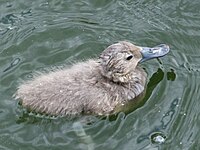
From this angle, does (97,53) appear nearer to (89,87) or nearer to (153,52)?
(153,52)

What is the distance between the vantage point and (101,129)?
495cm

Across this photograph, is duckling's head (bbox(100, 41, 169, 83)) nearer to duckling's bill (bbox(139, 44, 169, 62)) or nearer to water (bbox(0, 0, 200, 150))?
duckling's bill (bbox(139, 44, 169, 62))

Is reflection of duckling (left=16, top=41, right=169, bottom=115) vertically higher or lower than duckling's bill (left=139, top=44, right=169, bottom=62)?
lower

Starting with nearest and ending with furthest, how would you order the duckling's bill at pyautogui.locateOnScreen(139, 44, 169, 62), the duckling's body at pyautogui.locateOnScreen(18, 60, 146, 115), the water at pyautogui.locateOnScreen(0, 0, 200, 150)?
the duckling's body at pyautogui.locateOnScreen(18, 60, 146, 115) < the water at pyautogui.locateOnScreen(0, 0, 200, 150) < the duckling's bill at pyautogui.locateOnScreen(139, 44, 169, 62)

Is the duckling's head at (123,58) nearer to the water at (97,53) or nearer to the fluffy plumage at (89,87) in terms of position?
the fluffy plumage at (89,87)

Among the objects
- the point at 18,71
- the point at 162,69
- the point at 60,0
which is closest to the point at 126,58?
the point at 162,69

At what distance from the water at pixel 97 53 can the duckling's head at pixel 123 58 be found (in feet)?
0.91

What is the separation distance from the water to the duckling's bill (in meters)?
0.23

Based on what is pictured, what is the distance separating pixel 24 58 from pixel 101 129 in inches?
40.9

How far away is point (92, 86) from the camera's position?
4.89 m

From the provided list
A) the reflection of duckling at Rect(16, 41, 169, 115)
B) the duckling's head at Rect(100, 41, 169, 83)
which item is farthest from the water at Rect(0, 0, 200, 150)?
the duckling's head at Rect(100, 41, 169, 83)

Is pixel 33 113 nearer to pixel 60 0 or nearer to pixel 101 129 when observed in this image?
pixel 101 129

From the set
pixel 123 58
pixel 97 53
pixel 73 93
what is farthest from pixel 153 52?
pixel 73 93

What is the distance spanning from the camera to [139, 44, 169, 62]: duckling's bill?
16.8 feet
